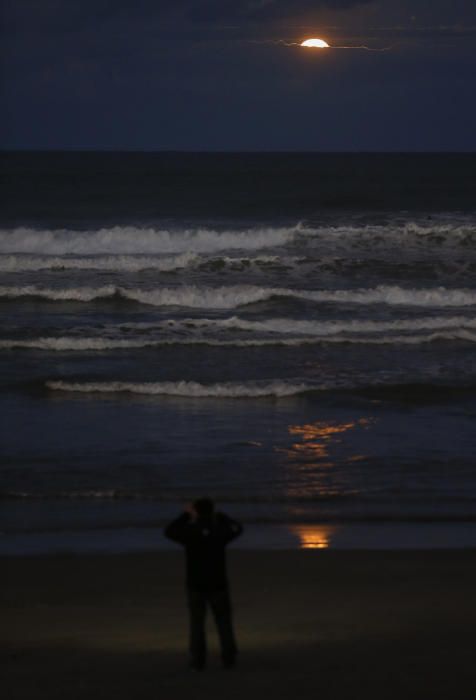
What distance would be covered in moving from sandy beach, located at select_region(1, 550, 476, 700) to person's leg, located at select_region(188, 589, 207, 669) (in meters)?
0.10

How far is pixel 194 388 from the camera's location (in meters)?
16.4

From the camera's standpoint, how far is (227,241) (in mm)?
35375

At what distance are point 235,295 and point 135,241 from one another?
10364mm

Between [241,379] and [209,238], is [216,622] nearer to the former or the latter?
[241,379]

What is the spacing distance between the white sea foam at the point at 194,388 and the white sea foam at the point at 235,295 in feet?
27.5

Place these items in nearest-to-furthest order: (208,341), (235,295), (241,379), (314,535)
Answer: (314,535) < (241,379) < (208,341) < (235,295)

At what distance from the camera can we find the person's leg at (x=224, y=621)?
705 centimetres

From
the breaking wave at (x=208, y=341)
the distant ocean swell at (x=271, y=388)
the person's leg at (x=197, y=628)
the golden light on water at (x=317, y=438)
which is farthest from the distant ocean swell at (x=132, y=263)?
the person's leg at (x=197, y=628)

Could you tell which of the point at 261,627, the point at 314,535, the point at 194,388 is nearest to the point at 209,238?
the point at 194,388

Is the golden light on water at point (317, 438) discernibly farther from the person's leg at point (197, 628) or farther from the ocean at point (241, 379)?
the person's leg at point (197, 628)

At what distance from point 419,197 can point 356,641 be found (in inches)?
1861

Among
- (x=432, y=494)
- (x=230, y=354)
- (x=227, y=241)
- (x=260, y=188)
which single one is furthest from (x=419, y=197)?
(x=432, y=494)

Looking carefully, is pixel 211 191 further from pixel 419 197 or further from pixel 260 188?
pixel 419 197

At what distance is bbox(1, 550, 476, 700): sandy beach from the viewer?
22.7ft
